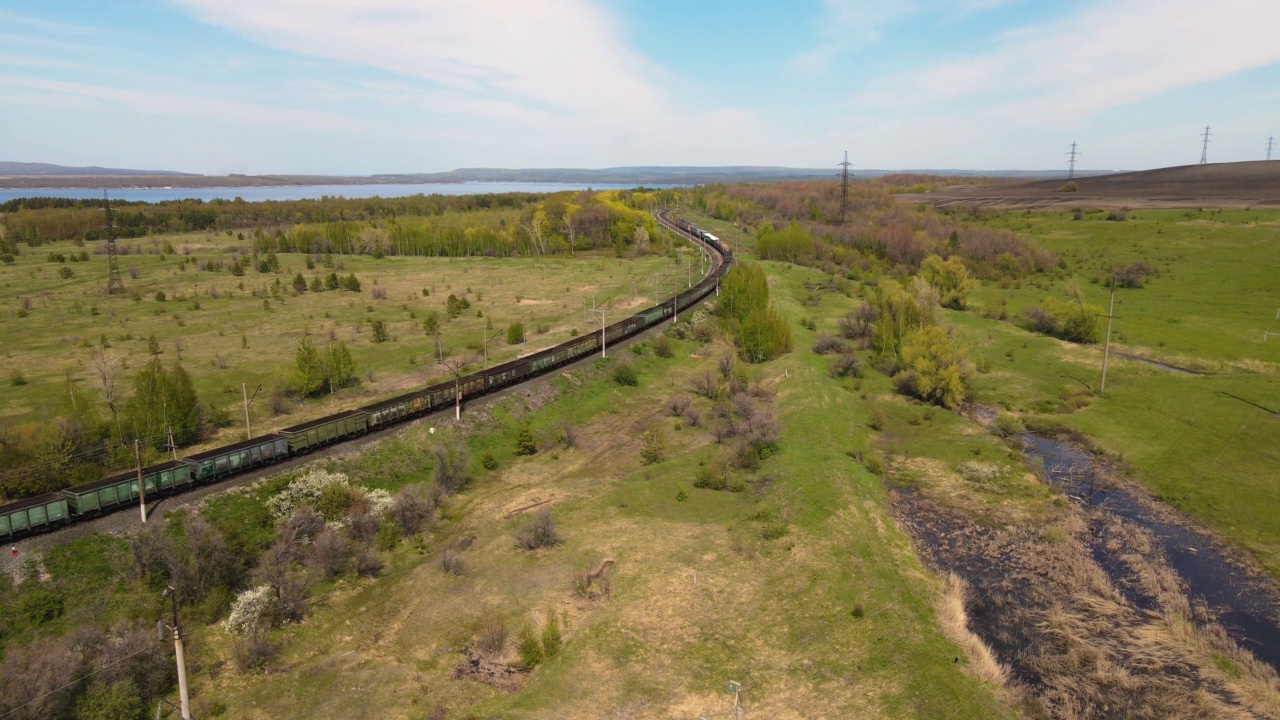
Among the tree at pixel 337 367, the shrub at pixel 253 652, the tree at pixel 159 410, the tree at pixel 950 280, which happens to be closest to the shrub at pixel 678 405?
the tree at pixel 337 367

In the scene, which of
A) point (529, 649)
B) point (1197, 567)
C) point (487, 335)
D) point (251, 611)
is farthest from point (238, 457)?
point (1197, 567)

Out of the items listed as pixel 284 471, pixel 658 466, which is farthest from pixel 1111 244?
pixel 284 471

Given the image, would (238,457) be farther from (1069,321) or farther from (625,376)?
(1069,321)

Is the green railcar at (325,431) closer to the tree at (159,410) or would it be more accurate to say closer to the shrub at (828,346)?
the tree at (159,410)

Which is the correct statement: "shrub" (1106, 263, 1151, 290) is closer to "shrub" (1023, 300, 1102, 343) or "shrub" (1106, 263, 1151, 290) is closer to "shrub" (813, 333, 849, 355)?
"shrub" (1023, 300, 1102, 343)

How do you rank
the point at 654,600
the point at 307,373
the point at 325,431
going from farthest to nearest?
the point at 307,373 < the point at 325,431 < the point at 654,600

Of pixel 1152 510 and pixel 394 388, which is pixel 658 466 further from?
pixel 1152 510
